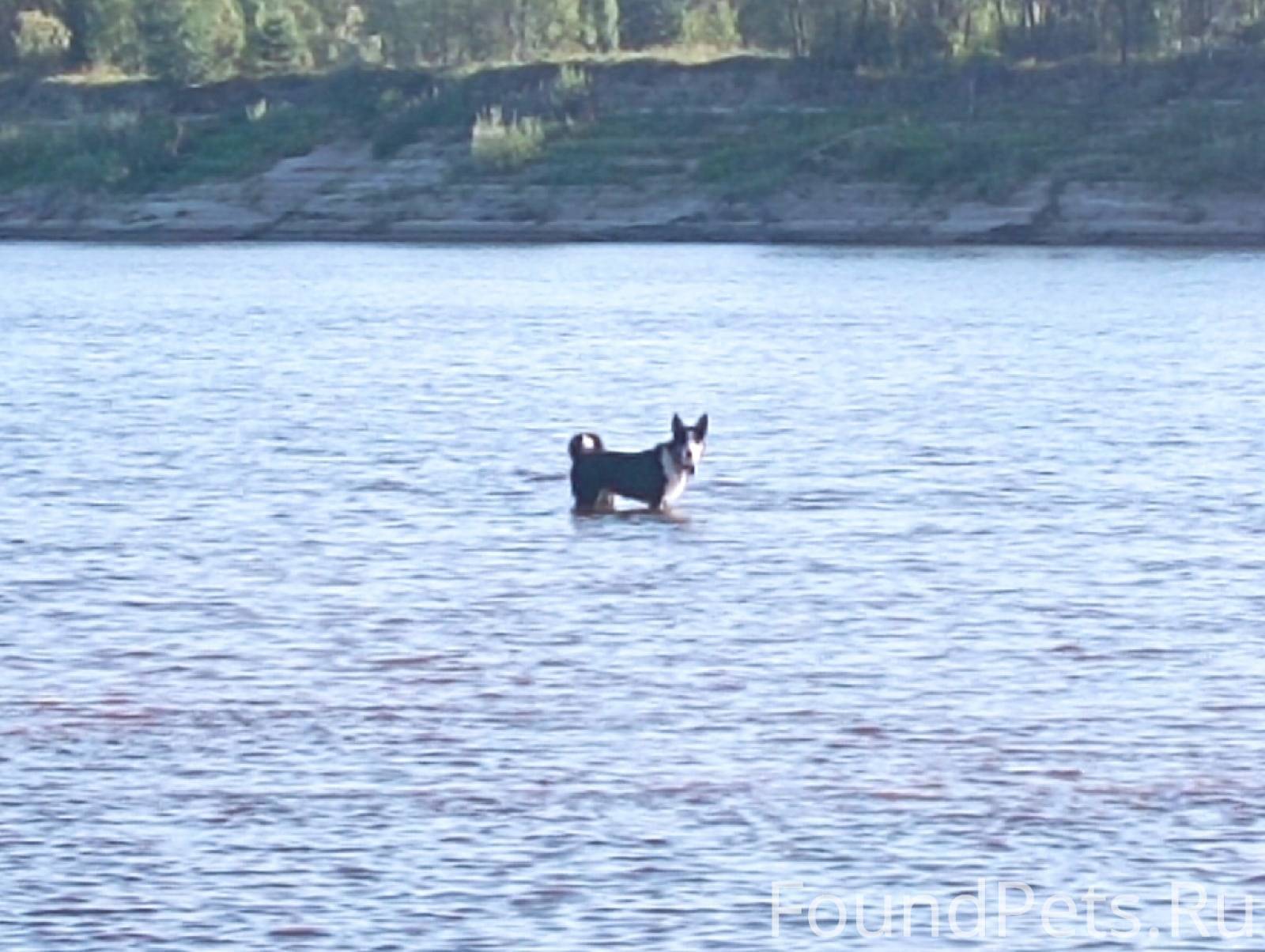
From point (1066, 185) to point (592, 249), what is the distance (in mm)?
7703

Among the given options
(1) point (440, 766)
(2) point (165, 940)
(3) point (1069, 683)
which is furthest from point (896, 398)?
(2) point (165, 940)

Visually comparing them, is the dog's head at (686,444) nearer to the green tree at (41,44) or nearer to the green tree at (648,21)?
the green tree at (41,44)

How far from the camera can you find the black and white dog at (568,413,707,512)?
17.8 metres

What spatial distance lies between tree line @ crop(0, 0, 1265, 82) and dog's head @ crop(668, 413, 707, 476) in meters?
42.9

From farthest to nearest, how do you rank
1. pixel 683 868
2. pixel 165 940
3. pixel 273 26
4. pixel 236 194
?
pixel 273 26 < pixel 236 194 < pixel 683 868 < pixel 165 940

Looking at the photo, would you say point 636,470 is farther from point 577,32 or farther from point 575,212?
point 577,32

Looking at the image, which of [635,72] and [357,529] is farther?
[635,72]

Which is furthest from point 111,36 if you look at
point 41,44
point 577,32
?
point 577,32

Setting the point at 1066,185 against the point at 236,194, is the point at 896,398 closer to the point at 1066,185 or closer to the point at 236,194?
the point at 1066,185

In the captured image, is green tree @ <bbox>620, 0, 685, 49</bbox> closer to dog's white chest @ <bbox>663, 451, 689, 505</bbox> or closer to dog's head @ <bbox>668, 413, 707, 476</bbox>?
dog's white chest @ <bbox>663, 451, 689, 505</bbox>

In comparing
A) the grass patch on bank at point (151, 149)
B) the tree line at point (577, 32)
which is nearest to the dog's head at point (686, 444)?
the grass patch on bank at point (151, 149)

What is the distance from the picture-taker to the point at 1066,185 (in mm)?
51938

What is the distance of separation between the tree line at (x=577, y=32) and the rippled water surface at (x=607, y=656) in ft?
108

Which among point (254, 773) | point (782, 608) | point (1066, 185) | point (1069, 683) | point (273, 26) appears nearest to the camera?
point (254, 773)
